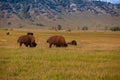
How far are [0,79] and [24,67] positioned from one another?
304 cm

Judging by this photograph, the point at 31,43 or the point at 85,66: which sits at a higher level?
the point at 85,66

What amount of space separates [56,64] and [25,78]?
12.9 feet

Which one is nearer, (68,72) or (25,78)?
(25,78)

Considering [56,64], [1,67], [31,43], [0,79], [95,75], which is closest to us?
[0,79]

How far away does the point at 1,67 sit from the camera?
14.5 m

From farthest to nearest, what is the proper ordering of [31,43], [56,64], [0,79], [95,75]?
[31,43], [56,64], [95,75], [0,79]

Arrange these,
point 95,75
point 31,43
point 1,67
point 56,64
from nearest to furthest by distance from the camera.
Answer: point 95,75 < point 1,67 < point 56,64 < point 31,43

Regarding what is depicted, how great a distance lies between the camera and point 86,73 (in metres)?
13.0

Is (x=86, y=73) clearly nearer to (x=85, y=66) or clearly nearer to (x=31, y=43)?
(x=85, y=66)

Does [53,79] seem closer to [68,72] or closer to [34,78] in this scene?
[34,78]

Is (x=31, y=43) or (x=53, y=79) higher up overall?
(x=53, y=79)

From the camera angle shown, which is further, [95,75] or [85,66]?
[85,66]

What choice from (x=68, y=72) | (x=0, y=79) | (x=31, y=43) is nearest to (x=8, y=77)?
(x=0, y=79)

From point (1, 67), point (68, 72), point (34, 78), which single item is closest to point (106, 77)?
point (68, 72)
